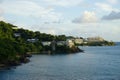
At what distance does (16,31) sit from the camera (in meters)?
181

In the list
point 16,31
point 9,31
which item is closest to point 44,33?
point 16,31

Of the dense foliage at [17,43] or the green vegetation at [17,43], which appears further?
the dense foliage at [17,43]

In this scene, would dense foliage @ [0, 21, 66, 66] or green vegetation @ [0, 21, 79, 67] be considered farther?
dense foliage @ [0, 21, 66, 66]

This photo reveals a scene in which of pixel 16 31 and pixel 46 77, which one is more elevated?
pixel 16 31

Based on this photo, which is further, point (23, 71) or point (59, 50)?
point (59, 50)

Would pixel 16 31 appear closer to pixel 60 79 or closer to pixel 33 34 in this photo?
pixel 33 34

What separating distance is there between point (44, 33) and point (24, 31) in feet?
43.8

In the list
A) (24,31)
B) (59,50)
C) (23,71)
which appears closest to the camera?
(23,71)

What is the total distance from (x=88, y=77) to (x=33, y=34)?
409 feet

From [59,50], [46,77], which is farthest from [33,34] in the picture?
[46,77]

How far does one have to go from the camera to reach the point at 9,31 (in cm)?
15712

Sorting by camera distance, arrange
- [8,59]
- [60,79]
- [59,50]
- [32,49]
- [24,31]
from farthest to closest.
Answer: [24,31] < [59,50] < [32,49] < [8,59] < [60,79]

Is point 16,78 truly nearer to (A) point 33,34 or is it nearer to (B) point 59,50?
(B) point 59,50

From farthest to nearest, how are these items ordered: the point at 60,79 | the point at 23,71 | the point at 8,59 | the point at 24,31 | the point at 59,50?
the point at 24,31 < the point at 59,50 < the point at 8,59 < the point at 23,71 < the point at 60,79
